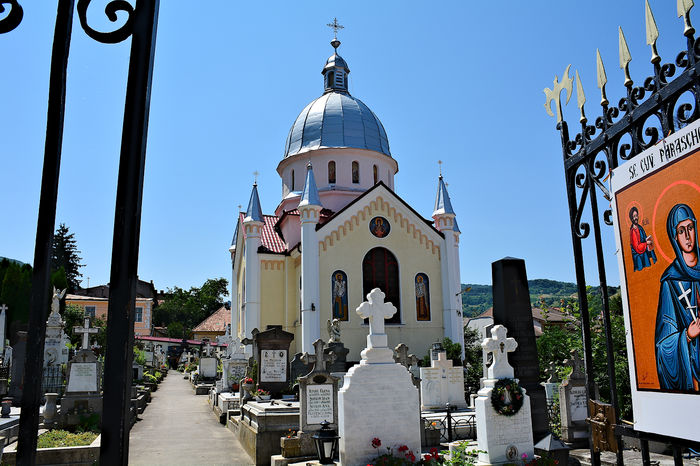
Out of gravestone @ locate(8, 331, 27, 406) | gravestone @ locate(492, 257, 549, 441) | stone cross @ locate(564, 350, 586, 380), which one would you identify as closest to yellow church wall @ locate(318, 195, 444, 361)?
gravestone @ locate(8, 331, 27, 406)

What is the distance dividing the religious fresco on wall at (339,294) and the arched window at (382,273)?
113 cm

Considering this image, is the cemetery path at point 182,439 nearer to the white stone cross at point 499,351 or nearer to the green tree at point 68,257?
the white stone cross at point 499,351

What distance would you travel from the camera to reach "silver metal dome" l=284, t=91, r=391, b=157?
3522cm

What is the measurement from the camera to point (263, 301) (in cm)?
2952

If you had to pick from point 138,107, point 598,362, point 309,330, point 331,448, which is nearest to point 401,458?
point 331,448

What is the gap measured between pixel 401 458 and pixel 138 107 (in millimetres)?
6834

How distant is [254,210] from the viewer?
30.4m

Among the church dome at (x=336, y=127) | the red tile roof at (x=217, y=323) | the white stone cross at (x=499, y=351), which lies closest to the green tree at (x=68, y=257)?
the red tile roof at (x=217, y=323)

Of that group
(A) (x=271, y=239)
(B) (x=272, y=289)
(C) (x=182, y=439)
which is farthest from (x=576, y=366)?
(A) (x=271, y=239)

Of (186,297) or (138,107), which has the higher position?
(186,297)

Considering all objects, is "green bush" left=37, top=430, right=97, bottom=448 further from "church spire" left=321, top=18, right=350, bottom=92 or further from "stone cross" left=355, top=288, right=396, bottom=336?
"church spire" left=321, top=18, right=350, bottom=92

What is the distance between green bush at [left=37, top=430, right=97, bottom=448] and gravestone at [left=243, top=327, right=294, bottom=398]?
572 centimetres

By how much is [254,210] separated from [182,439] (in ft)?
57.6

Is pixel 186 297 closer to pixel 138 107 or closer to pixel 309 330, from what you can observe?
pixel 309 330
